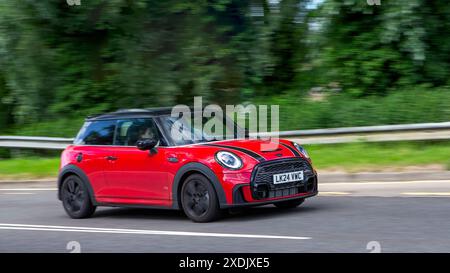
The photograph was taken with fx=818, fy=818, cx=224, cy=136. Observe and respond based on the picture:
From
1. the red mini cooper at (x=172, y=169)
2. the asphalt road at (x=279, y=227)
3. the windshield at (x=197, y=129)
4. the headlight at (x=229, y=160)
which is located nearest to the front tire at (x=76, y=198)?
the red mini cooper at (x=172, y=169)

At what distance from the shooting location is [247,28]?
21.0m

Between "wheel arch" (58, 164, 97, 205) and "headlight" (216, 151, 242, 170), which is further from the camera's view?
"wheel arch" (58, 164, 97, 205)

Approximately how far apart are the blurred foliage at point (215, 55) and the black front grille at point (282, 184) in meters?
7.93

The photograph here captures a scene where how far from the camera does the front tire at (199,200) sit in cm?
979

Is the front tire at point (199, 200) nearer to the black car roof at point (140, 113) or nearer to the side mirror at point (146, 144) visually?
the side mirror at point (146, 144)

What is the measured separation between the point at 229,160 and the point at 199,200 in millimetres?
667

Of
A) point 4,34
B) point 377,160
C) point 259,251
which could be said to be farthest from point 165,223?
point 4,34

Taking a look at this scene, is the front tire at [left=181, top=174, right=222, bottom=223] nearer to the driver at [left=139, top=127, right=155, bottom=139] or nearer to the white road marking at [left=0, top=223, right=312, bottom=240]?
the white road marking at [left=0, top=223, right=312, bottom=240]

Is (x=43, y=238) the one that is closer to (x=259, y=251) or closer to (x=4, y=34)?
(x=259, y=251)

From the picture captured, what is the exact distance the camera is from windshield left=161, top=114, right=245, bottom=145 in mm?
10492

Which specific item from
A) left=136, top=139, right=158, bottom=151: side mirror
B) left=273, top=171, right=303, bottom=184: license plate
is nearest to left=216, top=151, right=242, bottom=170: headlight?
left=273, top=171, right=303, bottom=184: license plate

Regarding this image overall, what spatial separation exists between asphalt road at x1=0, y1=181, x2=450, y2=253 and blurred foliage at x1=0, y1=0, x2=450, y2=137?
678cm

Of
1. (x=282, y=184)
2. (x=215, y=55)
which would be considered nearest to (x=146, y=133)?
(x=282, y=184)

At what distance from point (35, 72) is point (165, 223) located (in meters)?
11.8
